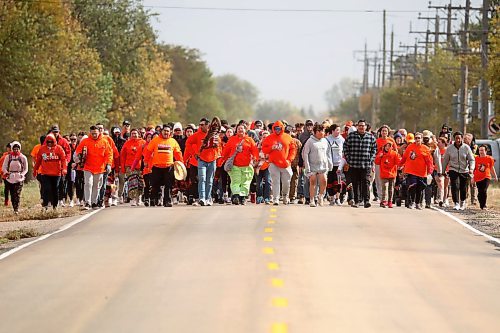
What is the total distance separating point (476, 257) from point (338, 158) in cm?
1171

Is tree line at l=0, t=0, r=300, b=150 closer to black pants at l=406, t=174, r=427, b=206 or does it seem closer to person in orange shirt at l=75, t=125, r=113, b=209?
person in orange shirt at l=75, t=125, r=113, b=209

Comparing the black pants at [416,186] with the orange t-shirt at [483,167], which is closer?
the black pants at [416,186]

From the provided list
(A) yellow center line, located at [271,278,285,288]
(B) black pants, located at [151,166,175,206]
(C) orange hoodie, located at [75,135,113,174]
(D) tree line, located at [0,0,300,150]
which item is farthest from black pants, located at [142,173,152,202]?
(D) tree line, located at [0,0,300,150]

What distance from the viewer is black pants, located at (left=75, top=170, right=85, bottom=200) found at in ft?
111

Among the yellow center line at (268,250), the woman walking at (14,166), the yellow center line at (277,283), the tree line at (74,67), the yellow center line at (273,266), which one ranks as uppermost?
the tree line at (74,67)

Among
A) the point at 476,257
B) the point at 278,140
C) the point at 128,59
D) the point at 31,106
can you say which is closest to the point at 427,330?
the point at 476,257

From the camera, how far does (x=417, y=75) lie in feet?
377

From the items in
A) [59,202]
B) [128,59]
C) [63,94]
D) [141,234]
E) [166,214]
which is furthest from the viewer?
[128,59]

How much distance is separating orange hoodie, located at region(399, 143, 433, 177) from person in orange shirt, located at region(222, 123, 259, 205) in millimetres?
3341

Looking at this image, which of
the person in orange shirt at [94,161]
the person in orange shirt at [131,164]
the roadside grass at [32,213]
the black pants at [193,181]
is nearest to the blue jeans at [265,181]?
the black pants at [193,181]

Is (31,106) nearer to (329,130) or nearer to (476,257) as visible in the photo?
(329,130)

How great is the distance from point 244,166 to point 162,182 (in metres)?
1.91

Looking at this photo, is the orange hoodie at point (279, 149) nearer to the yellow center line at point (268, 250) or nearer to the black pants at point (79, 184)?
the black pants at point (79, 184)

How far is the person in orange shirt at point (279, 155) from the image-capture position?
31.7m
